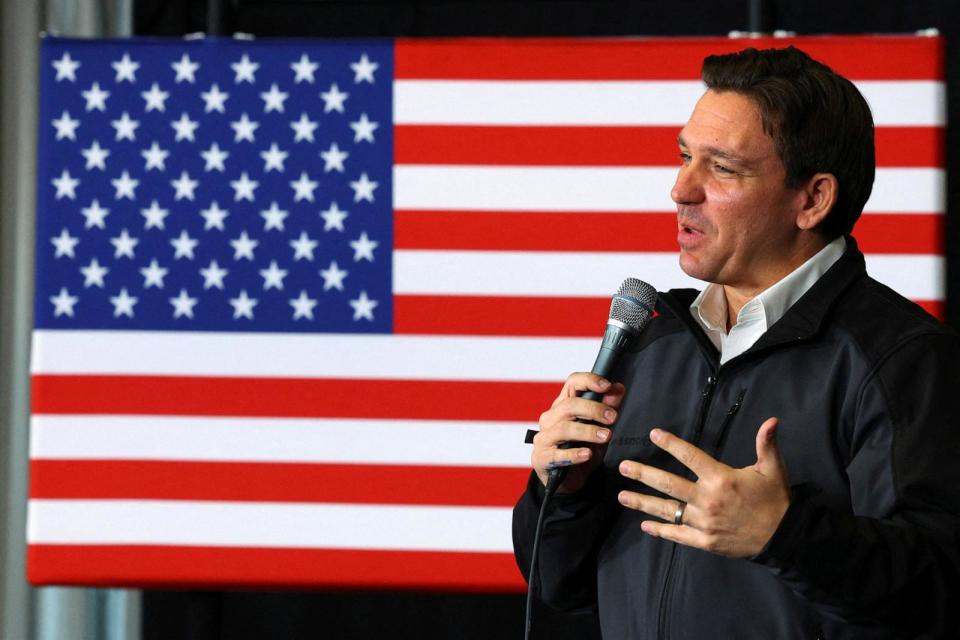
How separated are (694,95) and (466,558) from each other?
3.23 feet

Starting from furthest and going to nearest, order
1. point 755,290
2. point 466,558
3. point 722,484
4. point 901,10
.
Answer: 1. point 901,10
2. point 466,558
3. point 755,290
4. point 722,484

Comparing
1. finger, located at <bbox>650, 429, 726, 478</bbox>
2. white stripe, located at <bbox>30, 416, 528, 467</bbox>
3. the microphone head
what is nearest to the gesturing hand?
finger, located at <bbox>650, 429, 726, 478</bbox>

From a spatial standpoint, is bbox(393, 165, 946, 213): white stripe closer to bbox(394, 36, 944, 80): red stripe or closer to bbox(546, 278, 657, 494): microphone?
bbox(394, 36, 944, 80): red stripe

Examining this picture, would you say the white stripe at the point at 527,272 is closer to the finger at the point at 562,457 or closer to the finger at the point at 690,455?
the finger at the point at 562,457

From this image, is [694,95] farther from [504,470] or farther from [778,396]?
[778,396]

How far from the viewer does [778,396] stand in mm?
1204

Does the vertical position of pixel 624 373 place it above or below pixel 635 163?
below

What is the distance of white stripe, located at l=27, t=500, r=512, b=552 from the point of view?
89.1 inches

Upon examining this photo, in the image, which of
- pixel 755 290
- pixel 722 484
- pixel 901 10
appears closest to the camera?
pixel 722 484

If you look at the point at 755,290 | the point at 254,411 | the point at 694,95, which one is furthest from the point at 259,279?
the point at 755,290

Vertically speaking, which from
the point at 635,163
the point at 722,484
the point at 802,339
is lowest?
the point at 722,484

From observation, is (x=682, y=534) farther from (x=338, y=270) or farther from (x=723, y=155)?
(x=338, y=270)

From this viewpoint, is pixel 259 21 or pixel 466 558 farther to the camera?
pixel 259 21

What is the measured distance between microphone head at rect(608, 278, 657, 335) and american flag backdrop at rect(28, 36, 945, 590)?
97cm
